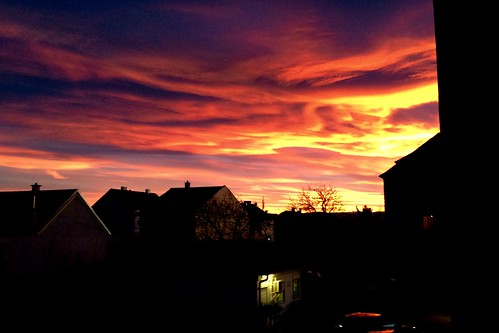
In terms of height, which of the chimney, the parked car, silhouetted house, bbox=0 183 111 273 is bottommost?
the parked car

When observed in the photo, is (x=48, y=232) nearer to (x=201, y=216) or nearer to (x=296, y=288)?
(x=201, y=216)

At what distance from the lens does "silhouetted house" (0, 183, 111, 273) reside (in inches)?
1307

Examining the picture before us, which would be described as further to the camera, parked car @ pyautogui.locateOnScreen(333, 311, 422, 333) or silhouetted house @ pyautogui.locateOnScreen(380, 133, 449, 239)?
silhouetted house @ pyautogui.locateOnScreen(380, 133, 449, 239)

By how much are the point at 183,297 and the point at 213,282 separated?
2.17 meters

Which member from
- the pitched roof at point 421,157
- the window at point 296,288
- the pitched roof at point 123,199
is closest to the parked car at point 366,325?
the window at point 296,288

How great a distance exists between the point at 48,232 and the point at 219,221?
20997 millimetres

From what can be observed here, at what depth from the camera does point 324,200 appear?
64875 mm

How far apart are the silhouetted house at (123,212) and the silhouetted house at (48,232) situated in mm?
17087

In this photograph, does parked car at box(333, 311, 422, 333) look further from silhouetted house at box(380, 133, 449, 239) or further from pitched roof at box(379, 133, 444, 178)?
pitched roof at box(379, 133, 444, 178)

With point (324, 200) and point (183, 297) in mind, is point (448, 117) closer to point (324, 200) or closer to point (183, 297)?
point (183, 297)

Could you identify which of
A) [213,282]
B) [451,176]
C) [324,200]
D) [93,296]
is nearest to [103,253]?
[93,296]

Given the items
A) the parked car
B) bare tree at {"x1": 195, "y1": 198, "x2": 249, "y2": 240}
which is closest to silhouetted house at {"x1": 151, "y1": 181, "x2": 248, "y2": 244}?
bare tree at {"x1": 195, "y1": 198, "x2": 249, "y2": 240}

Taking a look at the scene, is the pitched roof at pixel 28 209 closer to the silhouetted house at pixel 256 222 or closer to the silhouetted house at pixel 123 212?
the silhouetted house at pixel 123 212

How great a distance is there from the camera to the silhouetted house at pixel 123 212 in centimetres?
5962
